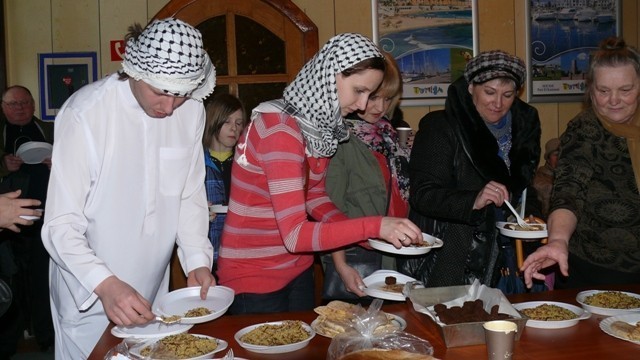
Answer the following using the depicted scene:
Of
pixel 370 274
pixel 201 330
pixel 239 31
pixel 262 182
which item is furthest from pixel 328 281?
pixel 239 31

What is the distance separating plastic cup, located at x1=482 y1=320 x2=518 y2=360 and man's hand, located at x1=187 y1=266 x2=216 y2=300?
3.09ft

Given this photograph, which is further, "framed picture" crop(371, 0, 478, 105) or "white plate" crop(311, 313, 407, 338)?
"framed picture" crop(371, 0, 478, 105)

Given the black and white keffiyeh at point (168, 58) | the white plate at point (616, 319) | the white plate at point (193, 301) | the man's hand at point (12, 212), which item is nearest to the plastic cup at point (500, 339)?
the white plate at point (616, 319)

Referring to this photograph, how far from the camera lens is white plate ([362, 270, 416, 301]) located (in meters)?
2.18

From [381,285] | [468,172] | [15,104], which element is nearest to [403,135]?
[468,172]

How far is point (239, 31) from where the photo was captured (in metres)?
4.66

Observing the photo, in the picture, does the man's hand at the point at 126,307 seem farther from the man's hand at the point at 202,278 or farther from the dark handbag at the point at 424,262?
the dark handbag at the point at 424,262

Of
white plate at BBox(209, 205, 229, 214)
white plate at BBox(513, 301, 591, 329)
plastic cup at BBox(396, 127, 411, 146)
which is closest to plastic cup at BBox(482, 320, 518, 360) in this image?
white plate at BBox(513, 301, 591, 329)

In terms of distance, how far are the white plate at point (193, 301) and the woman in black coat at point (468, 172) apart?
956 mm

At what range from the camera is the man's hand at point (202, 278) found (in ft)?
6.98

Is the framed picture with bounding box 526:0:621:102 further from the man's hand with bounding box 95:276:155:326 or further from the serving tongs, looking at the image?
the man's hand with bounding box 95:276:155:326

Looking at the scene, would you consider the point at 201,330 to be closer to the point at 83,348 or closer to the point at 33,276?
the point at 83,348

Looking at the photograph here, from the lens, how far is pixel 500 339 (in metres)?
1.48

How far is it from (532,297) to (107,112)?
146cm
